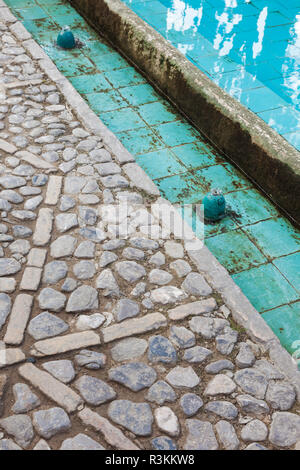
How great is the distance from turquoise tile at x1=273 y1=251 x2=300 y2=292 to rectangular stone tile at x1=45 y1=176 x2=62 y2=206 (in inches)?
78.0

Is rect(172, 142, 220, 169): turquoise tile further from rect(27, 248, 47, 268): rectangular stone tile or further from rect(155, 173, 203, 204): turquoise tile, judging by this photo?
rect(27, 248, 47, 268): rectangular stone tile

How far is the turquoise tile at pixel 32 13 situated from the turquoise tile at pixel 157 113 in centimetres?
282

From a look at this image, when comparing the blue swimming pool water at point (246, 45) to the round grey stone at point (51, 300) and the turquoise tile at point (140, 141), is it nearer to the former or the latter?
the turquoise tile at point (140, 141)

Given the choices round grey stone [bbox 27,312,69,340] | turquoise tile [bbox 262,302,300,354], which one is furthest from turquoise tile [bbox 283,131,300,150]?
round grey stone [bbox 27,312,69,340]

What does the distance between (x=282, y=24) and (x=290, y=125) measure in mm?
2667

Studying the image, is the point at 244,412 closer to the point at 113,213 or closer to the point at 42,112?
the point at 113,213

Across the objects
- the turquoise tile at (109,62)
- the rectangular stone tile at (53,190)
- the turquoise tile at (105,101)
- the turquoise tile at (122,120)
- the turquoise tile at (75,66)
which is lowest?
the rectangular stone tile at (53,190)

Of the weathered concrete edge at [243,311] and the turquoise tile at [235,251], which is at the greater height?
the weathered concrete edge at [243,311]

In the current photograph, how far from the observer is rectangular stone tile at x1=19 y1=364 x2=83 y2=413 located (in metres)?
2.84

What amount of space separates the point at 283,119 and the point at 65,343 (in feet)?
12.3

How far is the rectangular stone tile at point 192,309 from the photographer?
340 cm

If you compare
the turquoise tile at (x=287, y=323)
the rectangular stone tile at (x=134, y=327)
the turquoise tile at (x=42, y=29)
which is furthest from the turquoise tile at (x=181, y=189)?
the turquoise tile at (x=42, y=29)

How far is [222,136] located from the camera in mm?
5203

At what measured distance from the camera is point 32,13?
742 cm
